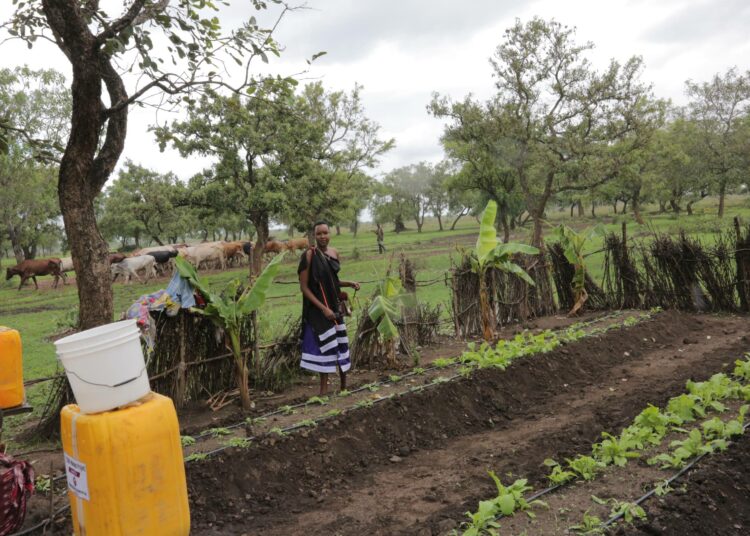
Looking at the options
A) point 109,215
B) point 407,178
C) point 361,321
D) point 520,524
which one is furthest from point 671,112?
point 520,524

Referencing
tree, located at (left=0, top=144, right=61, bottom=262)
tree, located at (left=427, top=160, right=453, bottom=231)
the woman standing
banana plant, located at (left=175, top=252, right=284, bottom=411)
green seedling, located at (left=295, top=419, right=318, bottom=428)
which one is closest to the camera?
green seedling, located at (left=295, top=419, right=318, bottom=428)

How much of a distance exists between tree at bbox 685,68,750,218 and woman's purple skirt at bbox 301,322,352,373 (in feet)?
115

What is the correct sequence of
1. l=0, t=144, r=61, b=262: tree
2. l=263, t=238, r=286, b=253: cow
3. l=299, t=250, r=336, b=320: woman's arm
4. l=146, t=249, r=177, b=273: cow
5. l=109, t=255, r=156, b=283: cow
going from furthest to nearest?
1. l=263, t=238, r=286, b=253: cow
2. l=146, t=249, r=177, b=273: cow
3. l=0, t=144, r=61, b=262: tree
4. l=109, t=255, r=156, b=283: cow
5. l=299, t=250, r=336, b=320: woman's arm

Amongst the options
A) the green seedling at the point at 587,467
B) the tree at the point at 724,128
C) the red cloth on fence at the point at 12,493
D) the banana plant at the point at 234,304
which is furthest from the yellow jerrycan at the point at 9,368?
the tree at the point at 724,128

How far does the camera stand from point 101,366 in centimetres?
256

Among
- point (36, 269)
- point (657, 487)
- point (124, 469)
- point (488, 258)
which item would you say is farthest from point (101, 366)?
point (36, 269)

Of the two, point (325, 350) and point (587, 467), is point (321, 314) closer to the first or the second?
point (325, 350)

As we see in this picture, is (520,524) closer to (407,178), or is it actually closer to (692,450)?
(692,450)

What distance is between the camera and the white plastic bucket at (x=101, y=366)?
8.36 feet

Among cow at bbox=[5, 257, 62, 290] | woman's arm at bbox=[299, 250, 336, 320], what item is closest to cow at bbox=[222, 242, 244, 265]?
cow at bbox=[5, 257, 62, 290]

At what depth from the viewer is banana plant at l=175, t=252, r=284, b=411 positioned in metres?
5.24

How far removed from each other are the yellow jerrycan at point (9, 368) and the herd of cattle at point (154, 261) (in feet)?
50.0

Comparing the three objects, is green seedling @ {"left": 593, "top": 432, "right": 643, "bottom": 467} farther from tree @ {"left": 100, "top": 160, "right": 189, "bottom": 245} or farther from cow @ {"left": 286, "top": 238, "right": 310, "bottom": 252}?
cow @ {"left": 286, "top": 238, "right": 310, "bottom": 252}

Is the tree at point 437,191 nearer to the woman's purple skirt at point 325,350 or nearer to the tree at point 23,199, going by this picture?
the tree at point 23,199
